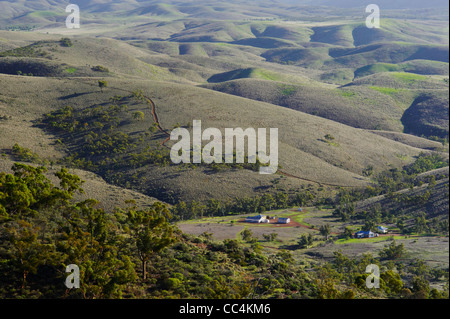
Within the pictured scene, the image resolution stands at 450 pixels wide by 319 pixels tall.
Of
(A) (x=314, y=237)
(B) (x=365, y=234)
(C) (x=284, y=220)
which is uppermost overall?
(B) (x=365, y=234)

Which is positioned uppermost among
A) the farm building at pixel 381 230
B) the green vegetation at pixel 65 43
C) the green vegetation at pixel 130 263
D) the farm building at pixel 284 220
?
the green vegetation at pixel 65 43

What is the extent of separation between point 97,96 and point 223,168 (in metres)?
43.0

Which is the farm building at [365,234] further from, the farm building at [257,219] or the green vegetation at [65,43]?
the green vegetation at [65,43]

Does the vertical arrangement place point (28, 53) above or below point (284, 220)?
above

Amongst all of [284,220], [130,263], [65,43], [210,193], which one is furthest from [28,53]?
[130,263]

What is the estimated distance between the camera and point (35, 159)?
229ft

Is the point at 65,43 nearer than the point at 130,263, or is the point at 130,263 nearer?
the point at 130,263

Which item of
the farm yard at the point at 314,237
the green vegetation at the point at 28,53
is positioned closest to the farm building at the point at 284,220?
the farm yard at the point at 314,237

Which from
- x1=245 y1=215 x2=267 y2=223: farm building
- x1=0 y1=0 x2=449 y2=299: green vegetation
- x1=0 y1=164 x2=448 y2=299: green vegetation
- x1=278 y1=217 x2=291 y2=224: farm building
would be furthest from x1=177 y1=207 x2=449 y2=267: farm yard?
x1=0 y1=164 x2=448 y2=299: green vegetation

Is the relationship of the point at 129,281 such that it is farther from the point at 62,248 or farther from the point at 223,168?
the point at 223,168

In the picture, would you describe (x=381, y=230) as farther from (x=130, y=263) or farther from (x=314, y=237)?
(x=130, y=263)

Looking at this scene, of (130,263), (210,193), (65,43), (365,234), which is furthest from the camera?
(65,43)

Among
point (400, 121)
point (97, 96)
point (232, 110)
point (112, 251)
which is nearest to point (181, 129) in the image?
point (232, 110)

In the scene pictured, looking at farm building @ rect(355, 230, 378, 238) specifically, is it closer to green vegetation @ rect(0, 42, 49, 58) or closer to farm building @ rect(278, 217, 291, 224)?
farm building @ rect(278, 217, 291, 224)
